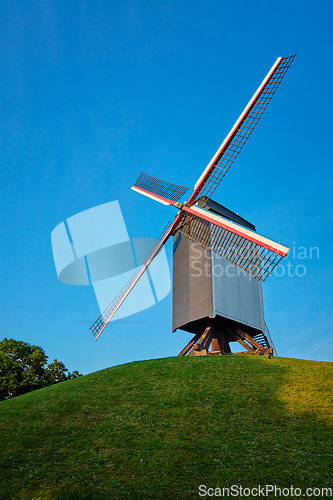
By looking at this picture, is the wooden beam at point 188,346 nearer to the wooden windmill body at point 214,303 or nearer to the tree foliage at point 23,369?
the wooden windmill body at point 214,303

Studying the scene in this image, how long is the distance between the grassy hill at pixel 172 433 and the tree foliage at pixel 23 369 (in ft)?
33.3

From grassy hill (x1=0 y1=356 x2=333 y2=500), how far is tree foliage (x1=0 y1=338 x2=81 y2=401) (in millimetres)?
10152

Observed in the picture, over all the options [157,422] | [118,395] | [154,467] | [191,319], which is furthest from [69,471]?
[191,319]

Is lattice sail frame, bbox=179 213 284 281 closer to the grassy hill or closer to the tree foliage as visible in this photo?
the grassy hill

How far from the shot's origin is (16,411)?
17.7m

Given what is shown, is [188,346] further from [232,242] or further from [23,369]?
[23,369]

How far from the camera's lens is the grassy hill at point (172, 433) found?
11.8 metres

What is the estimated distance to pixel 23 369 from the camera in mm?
31203

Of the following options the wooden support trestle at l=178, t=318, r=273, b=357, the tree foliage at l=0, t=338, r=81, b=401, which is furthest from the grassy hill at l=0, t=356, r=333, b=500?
the tree foliage at l=0, t=338, r=81, b=401

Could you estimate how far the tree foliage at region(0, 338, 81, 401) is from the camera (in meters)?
29.2

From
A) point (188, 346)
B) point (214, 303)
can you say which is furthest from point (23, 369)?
point (214, 303)

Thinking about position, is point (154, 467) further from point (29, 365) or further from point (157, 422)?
point (29, 365)

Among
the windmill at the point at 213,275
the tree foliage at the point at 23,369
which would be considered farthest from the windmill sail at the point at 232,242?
the tree foliage at the point at 23,369

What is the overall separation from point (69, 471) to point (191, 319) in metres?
13.6
